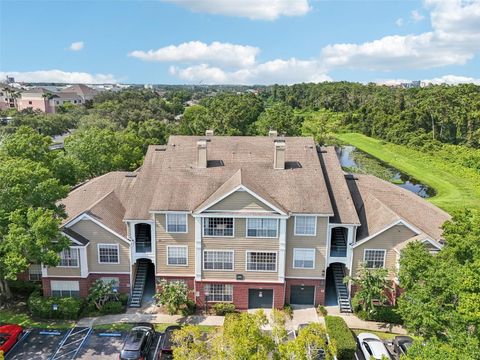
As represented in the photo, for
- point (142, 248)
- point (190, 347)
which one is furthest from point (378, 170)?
point (190, 347)

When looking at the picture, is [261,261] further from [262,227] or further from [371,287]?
[371,287]

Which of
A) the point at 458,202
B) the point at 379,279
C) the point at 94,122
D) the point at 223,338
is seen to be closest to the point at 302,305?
the point at 379,279

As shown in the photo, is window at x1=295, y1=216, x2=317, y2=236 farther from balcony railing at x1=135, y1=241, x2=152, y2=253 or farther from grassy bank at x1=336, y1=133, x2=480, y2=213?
grassy bank at x1=336, y1=133, x2=480, y2=213

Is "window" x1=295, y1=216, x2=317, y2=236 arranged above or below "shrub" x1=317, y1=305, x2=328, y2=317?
above

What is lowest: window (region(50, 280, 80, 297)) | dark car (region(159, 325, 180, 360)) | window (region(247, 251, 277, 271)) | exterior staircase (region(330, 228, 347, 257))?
dark car (region(159, 325, 180, 360))

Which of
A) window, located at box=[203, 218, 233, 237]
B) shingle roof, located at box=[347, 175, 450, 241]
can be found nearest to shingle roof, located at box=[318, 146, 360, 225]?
shingle roof, located at box=[347, 175, 450, 241]

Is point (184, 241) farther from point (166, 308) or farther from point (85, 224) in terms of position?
point (85, 224)

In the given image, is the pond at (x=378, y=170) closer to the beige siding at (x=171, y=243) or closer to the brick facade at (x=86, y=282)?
the beige siding at (x=171, y=243)

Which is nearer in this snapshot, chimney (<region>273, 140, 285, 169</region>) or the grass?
the grass
